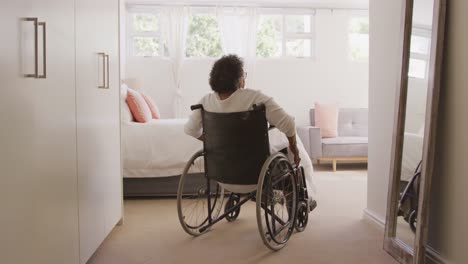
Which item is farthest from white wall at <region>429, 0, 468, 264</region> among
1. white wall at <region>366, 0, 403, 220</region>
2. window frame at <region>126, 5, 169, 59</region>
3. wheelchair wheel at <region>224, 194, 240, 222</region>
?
window frame at <region>126, 5, 169, 59</region>

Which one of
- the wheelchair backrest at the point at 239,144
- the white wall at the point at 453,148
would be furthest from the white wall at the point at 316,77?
the white wall at the point at 453,148

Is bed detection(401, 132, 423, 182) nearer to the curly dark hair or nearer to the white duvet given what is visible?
the curly dark hair

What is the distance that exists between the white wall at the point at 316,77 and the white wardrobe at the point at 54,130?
364cm

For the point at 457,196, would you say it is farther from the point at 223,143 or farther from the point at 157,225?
the point at 157,225

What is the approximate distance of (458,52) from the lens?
189cm

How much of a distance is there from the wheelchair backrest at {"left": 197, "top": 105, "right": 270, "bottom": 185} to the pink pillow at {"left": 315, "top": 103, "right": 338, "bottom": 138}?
3.46 m

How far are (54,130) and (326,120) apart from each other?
4.57 metres

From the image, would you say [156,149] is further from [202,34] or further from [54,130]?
[202,34]

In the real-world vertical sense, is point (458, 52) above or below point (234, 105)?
above

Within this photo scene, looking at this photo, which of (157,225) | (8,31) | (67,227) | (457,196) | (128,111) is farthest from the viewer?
(128,111)

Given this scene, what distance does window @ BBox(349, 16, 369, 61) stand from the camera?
6.42 m

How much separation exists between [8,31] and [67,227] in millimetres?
876

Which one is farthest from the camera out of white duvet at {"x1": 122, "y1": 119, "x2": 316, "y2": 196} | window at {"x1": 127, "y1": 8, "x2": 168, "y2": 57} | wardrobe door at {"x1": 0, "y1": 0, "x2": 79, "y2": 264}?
window at {"x1": 127, "y1": 8, "x2": 168, "y2": 57}

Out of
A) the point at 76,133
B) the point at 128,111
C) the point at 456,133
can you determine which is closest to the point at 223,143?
the point at 76,133
